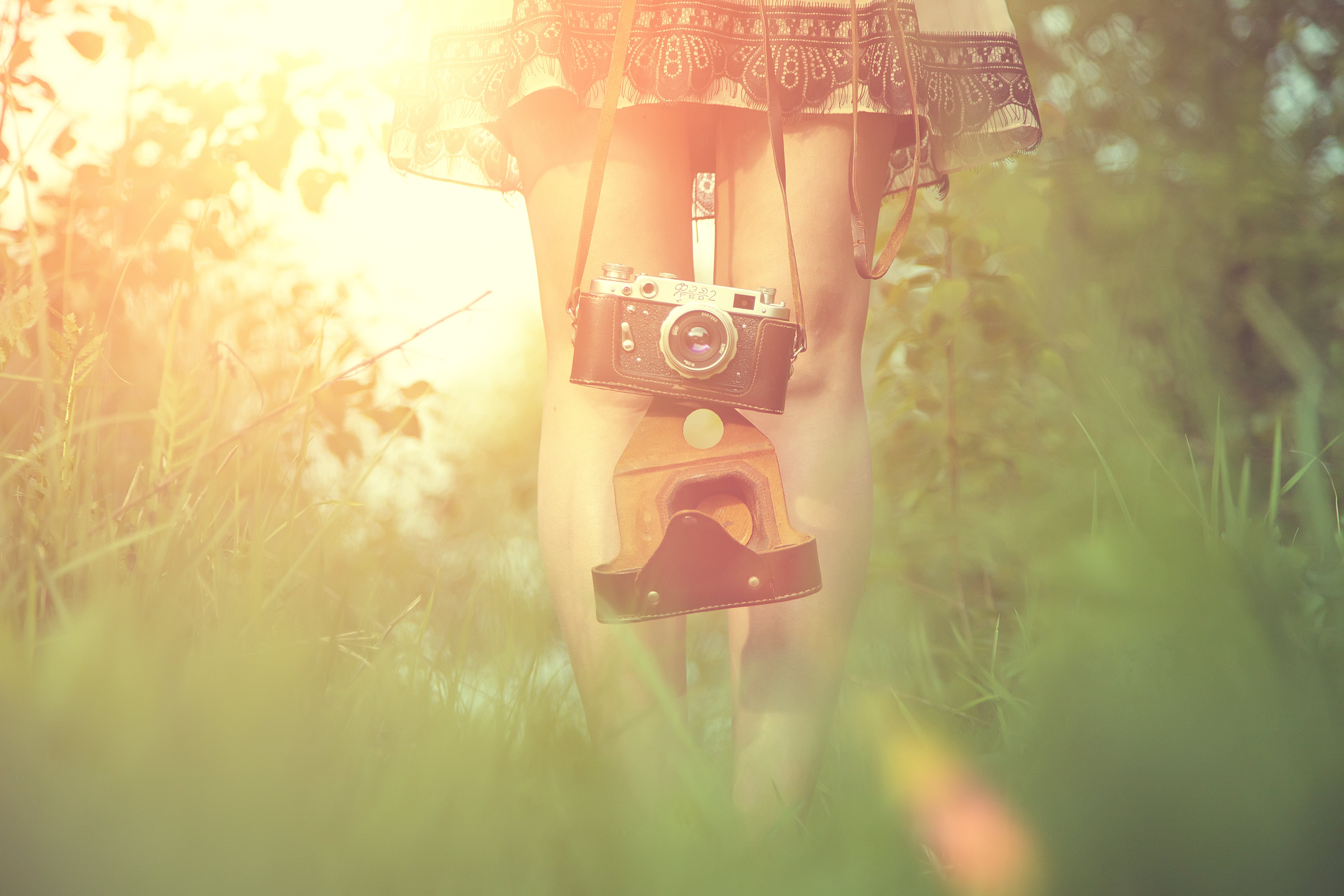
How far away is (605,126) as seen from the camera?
0.89 meters

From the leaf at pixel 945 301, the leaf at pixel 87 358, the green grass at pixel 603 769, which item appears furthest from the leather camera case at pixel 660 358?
the leaf at pixel 945 301

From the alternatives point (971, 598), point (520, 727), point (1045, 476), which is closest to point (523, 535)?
point (971, 598)

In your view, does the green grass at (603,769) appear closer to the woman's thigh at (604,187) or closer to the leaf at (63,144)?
the woman's thigh at (604,187)

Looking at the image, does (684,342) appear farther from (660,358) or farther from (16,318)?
(16,318)

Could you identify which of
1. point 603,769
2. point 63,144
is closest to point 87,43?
point 63,144

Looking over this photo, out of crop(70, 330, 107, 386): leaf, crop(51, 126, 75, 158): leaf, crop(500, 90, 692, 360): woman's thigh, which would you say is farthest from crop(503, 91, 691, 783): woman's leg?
crop(51, 126, 75, 158): leaf

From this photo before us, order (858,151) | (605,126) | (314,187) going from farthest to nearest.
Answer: (314,187)
(858,151)
(605,126)

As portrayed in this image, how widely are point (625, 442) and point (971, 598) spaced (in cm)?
108

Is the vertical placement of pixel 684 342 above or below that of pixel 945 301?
below

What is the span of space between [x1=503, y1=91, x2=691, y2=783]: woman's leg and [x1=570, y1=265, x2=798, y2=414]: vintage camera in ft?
0.20

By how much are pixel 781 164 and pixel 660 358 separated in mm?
225

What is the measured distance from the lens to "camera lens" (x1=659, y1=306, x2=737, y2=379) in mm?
919

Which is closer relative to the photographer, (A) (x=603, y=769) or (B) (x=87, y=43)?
(A) (x=603, y=769)

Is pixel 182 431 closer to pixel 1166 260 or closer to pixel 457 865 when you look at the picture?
pixel 457 865
